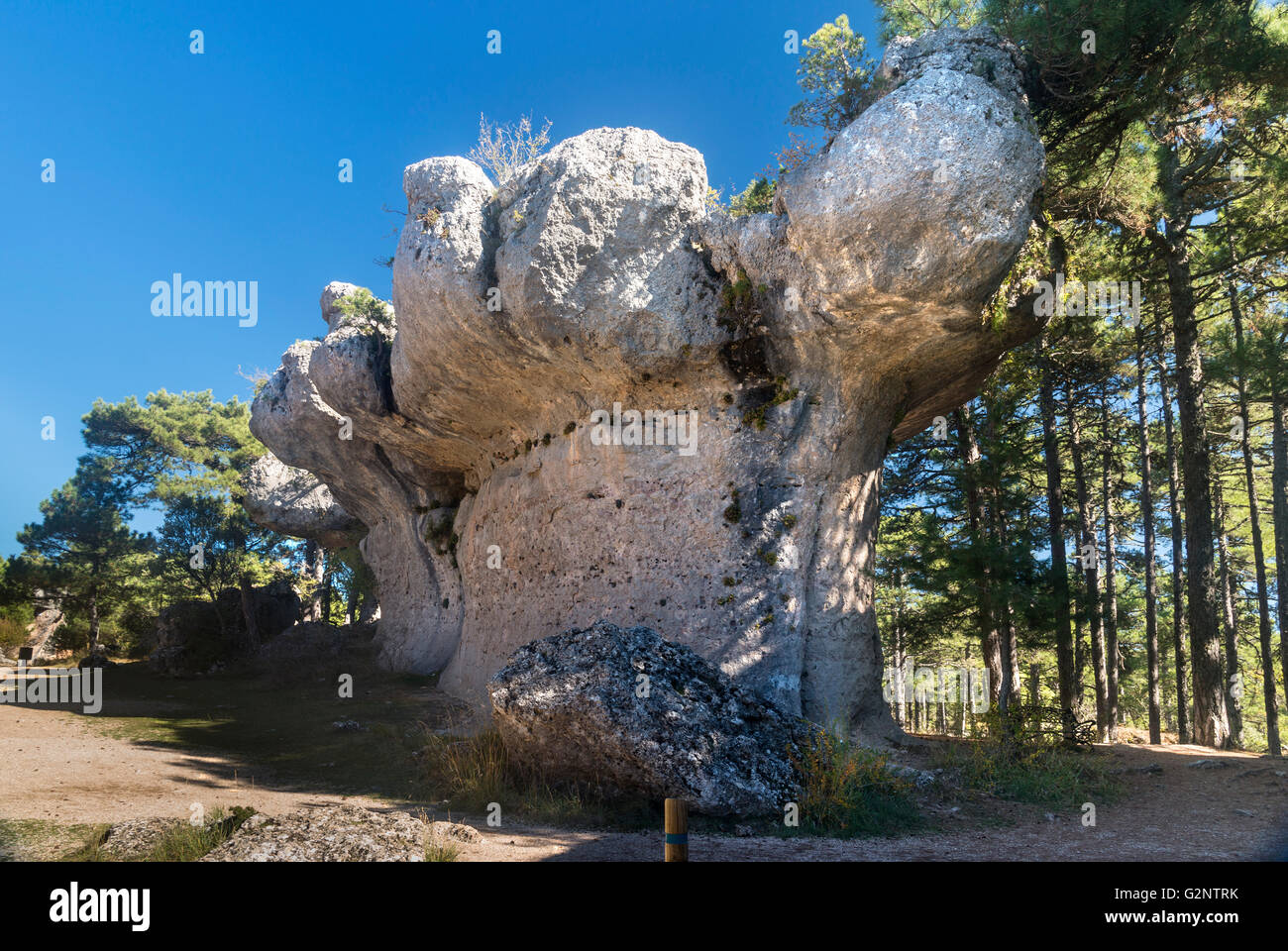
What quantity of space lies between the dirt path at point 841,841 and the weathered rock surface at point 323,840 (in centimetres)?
60

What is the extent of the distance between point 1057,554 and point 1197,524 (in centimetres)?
245

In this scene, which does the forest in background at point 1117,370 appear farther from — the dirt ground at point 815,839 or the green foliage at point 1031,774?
the dirt ground at point 815,839

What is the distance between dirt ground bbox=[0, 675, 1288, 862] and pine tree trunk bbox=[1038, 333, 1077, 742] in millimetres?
3288

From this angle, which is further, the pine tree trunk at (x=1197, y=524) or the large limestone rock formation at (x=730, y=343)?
the pine tree trunk at (x=1197, y=524)

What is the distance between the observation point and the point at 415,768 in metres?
9.99

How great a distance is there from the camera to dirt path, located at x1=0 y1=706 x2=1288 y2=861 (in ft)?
22.0

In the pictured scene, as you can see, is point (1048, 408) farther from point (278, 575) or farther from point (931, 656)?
point (278, 575)

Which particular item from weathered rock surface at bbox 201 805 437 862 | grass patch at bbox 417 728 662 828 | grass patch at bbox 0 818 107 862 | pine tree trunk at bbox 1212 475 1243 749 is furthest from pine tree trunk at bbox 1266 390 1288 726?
grass patch at bbox 0 818 107 862

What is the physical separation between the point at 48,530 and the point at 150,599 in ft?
13.6

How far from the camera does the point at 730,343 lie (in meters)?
12.7

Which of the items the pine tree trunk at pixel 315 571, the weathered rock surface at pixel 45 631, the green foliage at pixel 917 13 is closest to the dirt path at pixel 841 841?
the green foliage at pixel 917 13

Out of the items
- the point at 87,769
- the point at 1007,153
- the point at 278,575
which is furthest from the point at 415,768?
the point at 278,575

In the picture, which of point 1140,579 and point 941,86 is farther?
point 1140,579

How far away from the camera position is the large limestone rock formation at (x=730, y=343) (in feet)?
33.4
